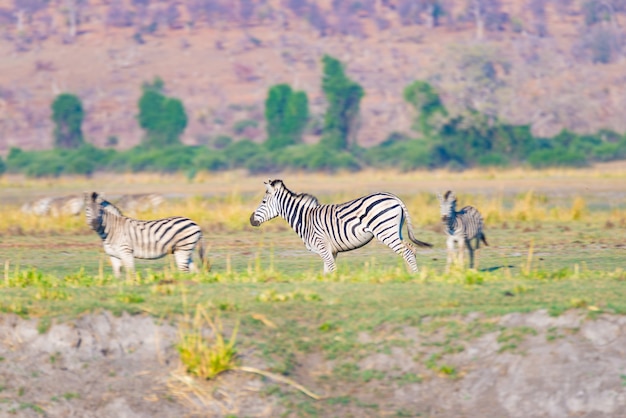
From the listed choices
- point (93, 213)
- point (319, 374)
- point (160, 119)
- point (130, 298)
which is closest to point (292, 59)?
point (160, 119)

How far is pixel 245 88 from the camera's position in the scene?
71.2 m

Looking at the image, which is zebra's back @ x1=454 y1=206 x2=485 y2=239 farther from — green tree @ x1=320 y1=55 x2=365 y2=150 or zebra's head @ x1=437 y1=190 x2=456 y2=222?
green tree @ x1=320 y1=55 x2=365 y2=150

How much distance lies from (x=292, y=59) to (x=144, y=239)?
61.8 m

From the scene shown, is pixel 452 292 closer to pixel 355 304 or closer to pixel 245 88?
pixel 355 304

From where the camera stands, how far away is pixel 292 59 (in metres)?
74.9

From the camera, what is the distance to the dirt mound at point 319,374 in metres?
9.12

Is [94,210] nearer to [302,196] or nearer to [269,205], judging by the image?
[269,205]

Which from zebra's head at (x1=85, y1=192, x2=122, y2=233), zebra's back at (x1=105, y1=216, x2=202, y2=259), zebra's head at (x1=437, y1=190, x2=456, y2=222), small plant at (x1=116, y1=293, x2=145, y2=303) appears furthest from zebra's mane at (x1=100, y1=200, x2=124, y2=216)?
zebra's head at (x1=437, y1=190, x2=456, y2=222)

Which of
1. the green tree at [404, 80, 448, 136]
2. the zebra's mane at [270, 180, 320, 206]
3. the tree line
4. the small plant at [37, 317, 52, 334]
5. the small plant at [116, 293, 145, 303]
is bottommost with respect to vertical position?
the small plant at [37, 317, 52, 334]

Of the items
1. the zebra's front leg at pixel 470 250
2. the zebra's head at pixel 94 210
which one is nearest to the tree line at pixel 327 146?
the zebra's front leg at pixel 470 250

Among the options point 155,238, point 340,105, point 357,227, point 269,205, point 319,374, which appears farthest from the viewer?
point 340,105

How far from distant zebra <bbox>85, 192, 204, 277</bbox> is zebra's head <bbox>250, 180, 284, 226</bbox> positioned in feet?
4.52

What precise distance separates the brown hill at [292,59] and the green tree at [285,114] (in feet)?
16.3

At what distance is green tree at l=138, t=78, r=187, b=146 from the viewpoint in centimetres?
5922
